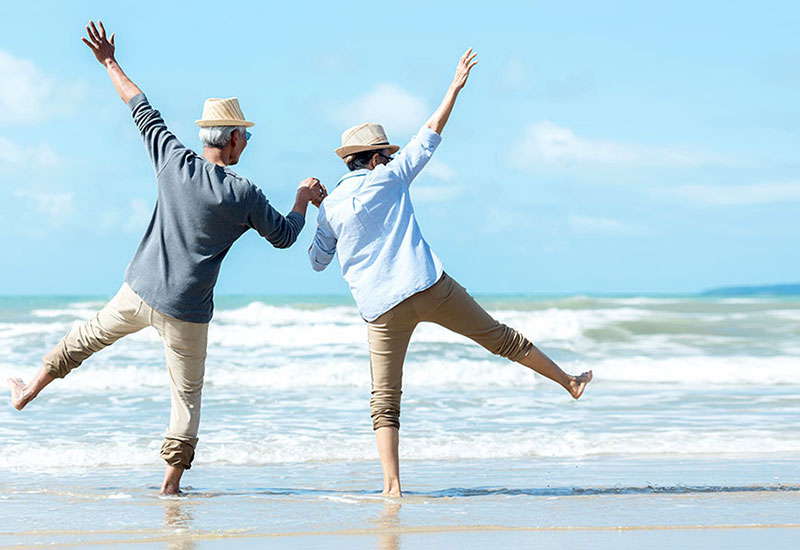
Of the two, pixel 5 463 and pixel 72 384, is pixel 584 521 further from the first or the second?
pixel 72 384

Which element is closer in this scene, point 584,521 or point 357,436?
point 584,521

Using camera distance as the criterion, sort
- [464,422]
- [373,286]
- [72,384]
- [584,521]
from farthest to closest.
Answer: [72,384]
[464,422]
[373,286]
[584,521]

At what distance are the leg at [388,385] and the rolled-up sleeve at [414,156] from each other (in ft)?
2.34

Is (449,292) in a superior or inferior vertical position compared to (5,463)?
superior

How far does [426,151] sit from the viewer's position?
4562 millimetres

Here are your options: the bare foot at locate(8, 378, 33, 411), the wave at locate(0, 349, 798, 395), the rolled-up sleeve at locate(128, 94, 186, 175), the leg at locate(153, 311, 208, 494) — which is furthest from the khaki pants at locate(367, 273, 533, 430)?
the wave at locate(0, 349, 798, 395)

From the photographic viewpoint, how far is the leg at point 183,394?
186 inches

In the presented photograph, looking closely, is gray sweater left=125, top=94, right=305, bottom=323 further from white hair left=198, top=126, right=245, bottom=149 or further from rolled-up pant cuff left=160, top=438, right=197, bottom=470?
rolled-up pant cuff left=160, top=438, right=197, bottom=470

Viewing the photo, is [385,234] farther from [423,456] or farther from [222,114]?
[423,456]

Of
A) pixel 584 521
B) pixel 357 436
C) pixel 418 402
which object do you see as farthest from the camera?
pixel 418 402

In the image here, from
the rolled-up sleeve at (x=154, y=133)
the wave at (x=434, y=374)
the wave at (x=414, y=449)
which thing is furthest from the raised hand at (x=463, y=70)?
the wave at (x=434, y=374)

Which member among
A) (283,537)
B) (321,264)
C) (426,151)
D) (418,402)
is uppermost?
(426,151)

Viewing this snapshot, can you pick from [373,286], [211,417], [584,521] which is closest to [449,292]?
[373,286]

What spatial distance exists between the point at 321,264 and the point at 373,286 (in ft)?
1.06
